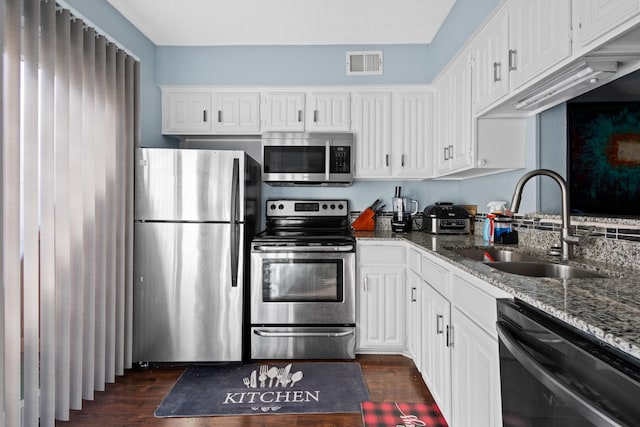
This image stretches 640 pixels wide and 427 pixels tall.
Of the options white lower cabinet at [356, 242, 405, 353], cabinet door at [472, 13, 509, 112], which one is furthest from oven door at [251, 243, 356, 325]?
cabinet door at [472, 13, 509, 112]

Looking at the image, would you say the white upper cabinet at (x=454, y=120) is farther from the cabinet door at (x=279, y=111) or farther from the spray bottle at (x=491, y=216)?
the cabinet door at (x=279, y=111)

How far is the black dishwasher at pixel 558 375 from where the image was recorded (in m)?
0.62

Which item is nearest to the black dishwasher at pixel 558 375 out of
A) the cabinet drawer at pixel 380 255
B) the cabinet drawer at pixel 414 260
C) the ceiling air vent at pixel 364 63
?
the cabinet drawer at pixel 414 260

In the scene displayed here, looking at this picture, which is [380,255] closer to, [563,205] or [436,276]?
[436,276]

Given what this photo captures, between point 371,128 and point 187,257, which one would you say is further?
point 371,128

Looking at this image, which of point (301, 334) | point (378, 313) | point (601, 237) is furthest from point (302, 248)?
point (601, 237)

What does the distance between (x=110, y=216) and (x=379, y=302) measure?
6.46 feet

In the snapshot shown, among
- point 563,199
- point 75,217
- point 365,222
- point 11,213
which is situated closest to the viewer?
point 563,199

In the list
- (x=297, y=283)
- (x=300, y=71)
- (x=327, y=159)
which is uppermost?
(x=300, y=71)

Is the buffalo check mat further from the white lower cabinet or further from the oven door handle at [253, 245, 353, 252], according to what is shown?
the oven door handle at [253, 245, 353, 252]

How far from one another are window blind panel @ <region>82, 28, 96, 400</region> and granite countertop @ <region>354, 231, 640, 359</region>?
2.06m

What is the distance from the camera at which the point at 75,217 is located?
2092mm

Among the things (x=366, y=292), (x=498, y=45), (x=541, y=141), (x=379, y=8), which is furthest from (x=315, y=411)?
(x=379, y=8)

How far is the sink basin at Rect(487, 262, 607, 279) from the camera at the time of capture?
55.2 inches
